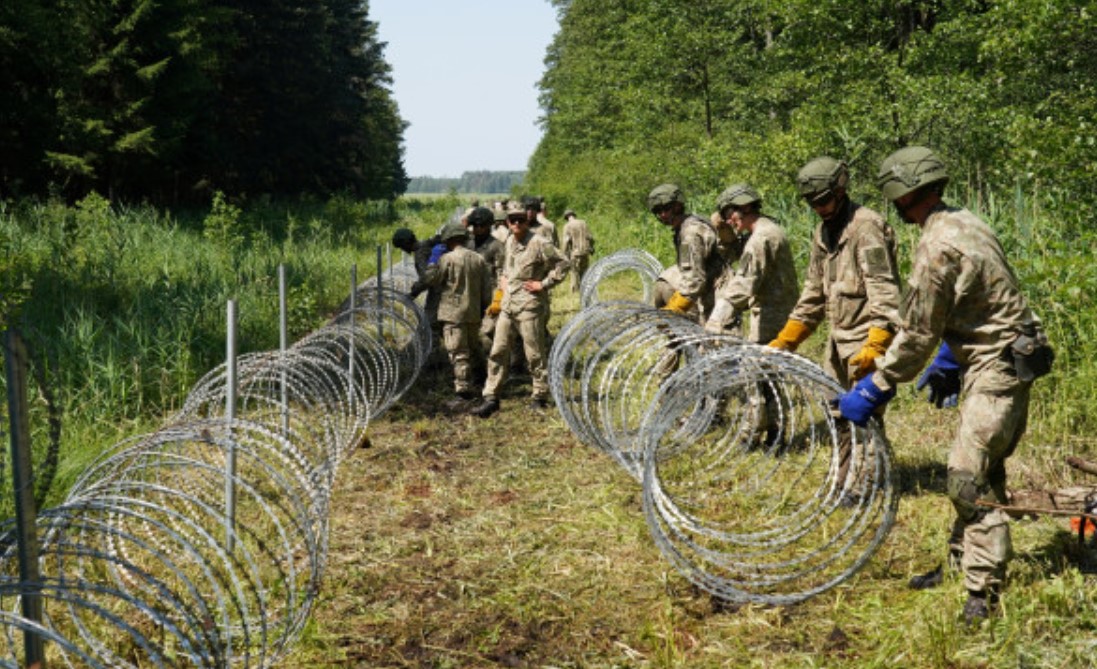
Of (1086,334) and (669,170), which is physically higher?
(669,170)

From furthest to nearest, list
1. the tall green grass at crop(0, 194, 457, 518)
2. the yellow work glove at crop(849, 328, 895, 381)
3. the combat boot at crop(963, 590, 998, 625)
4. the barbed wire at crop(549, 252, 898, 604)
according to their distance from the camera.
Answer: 1. the tall green grass at crop(0, 194, 457, 518)
2. the yellow work glove at crop(849, 328, 895, 381)
3. the barbed wire at crop(549, 252, 898, 604)
4. the combat boot at crop(963, 590, 998, 625)

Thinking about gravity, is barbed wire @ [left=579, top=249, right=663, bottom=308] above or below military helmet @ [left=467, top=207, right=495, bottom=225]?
below

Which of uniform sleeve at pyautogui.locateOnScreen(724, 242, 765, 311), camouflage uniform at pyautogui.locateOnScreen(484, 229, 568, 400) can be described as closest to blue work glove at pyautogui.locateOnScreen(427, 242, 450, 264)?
camouflage uniform at pyautogui.locateOnScreen(484, 229, 568, 400)

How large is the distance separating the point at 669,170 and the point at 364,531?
746 inches

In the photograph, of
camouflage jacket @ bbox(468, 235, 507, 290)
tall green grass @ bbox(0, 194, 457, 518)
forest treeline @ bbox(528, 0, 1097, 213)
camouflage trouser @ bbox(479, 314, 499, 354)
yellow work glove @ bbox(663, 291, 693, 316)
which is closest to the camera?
tall green grass @ bbox(0, 194, 457, 518)

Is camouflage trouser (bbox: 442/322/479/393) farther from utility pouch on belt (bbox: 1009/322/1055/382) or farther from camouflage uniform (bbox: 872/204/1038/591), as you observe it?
utility pouch on belt (bbox: 1009/322/1055/382)

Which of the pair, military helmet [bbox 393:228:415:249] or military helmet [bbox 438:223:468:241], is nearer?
military helmet [bbox 438:223:468:241]

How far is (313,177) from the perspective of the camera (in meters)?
39.8

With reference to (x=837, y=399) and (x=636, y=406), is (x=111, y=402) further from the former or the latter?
(x=837, y=399)

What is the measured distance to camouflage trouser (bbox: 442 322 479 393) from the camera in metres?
9.32

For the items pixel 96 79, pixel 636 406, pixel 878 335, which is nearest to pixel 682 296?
pixel 636 406

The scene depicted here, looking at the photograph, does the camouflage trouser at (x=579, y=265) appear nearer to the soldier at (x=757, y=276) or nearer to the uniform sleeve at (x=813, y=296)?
the soldier at (x=757, y=276)

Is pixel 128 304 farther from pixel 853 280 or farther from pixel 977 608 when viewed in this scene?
pixel 977 608

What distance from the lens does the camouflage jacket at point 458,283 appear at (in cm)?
916
